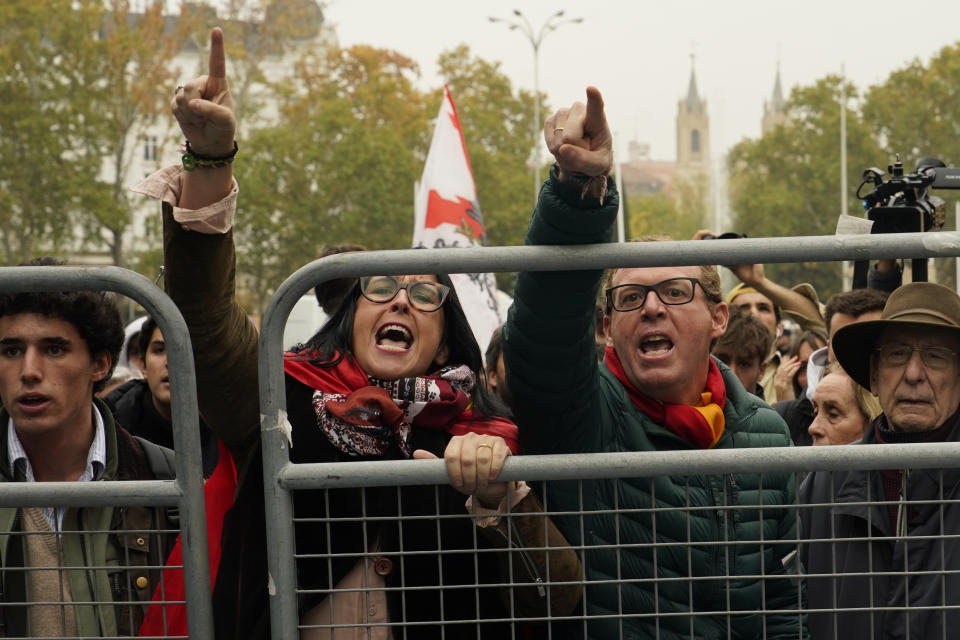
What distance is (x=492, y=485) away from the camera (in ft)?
7.74

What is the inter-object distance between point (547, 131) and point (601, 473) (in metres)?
0.65

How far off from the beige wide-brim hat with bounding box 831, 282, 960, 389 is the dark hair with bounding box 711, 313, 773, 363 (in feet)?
7.21

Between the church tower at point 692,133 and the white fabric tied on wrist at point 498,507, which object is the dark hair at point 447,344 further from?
the church tower at point 692,133

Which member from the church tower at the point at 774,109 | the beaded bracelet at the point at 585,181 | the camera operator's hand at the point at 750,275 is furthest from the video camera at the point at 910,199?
the church tower at the point at 774,109

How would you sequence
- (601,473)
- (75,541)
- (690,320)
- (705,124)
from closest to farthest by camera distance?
1. (601,473)
2. (75,541)
3. (690,320)
4. (705,124)

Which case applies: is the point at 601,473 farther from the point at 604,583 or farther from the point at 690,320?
the point at 690,320

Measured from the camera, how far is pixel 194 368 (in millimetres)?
2375

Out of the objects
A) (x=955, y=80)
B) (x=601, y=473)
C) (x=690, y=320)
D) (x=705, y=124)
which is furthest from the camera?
(x=705, y=124)

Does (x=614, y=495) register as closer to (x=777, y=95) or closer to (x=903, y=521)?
(x=903, y=521)

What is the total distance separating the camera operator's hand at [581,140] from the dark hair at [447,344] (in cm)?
67

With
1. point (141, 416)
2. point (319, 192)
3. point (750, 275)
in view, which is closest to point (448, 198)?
point (750, 275)

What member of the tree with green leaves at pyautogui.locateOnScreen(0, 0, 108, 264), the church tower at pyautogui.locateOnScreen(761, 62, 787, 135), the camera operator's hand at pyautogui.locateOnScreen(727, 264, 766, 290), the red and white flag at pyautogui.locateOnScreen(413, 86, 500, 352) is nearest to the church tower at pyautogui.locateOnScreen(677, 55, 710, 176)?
the church tower at pyautogui.locateOnScreen(761, 62, 787, 135)

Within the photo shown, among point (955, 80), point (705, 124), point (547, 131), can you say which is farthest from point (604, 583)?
point (705, 124)

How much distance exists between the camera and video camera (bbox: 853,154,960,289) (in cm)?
417
